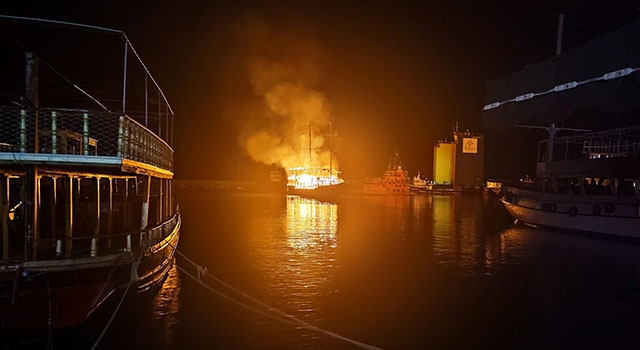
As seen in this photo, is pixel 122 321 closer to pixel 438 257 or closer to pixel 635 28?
pixel 438 257

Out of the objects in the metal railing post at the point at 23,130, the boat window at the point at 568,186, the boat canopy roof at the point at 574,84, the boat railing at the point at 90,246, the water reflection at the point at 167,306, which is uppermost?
the boat canopy roof at the point at 574,84

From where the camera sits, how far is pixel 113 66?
14.1 m

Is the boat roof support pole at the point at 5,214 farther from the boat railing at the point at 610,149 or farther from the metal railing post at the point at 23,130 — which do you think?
the boat railing at the point at 610,149

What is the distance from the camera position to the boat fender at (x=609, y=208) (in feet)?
76.9

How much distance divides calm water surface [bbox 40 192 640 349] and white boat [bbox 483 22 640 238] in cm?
218

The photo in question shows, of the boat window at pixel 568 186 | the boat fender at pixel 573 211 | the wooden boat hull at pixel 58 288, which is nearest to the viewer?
the wooden boat hull at pixel 58 288

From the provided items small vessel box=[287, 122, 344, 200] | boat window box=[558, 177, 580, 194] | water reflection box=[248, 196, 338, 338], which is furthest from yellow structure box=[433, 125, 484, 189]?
water reflection box=[248, 196, 338, 338]

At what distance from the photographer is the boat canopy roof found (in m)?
17.5

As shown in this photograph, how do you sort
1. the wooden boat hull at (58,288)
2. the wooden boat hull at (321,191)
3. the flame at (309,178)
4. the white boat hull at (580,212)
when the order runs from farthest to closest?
1. the flame at (309,178)
2. the wooden boat hull at (321,191)
3. the white boat hull at (580,212)
4. the wooden boat hull at (58,288)

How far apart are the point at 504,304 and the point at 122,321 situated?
8467mm

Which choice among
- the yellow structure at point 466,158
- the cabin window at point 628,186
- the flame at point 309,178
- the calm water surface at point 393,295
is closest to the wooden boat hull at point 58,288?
the calm water surface at point 393,295

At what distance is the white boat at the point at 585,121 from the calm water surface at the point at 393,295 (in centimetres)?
218

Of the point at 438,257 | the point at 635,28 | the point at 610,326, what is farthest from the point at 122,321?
the point at 635,28

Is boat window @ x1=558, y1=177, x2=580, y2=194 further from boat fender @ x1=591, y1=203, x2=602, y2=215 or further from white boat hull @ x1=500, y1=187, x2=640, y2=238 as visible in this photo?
boat fender @ x1=591, y1=203, x2=602, y2=215
